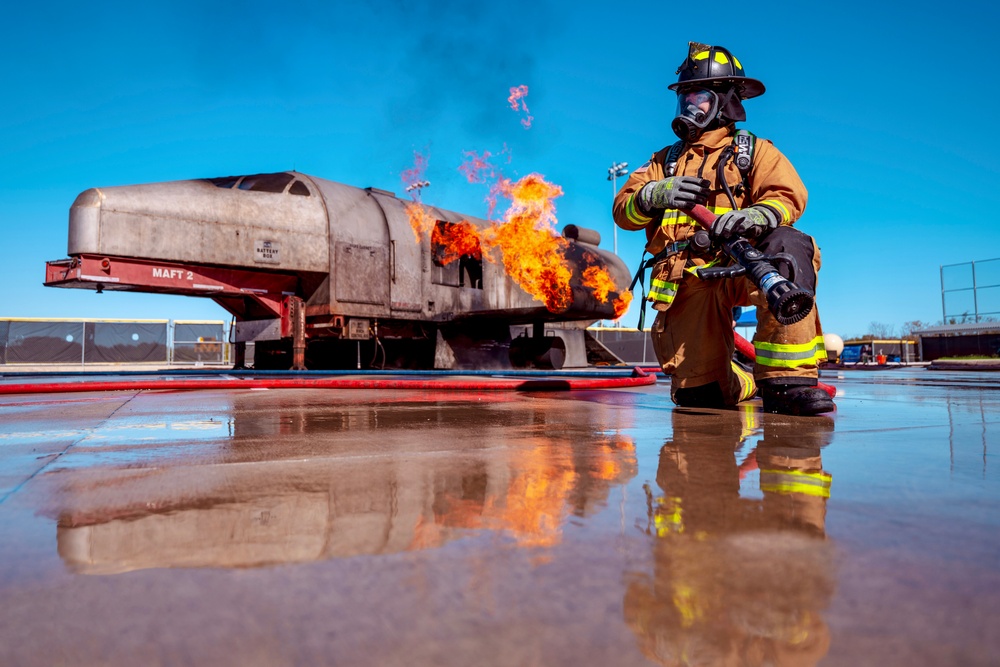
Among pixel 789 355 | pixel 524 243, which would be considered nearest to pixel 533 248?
pixel 524 243

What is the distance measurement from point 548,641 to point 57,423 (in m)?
2.74

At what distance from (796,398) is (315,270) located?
6.77m

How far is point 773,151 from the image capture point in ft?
11.2

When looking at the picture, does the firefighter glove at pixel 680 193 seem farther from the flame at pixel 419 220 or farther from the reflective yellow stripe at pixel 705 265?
the flame at pixel 419 220

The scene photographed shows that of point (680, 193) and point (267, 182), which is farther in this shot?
point (267, 182)

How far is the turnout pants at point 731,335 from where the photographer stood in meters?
2.98

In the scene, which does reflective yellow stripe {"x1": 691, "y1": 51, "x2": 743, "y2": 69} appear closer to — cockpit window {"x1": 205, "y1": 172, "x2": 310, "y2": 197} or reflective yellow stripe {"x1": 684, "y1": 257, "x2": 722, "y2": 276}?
reflective yellow stripe {"x1": 684, "y1": 257, "x2": 722, "y2": 276}

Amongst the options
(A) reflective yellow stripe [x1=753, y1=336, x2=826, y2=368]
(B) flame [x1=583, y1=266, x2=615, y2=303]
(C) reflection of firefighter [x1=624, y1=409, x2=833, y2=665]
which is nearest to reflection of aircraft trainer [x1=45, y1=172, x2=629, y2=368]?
(B) flame [x1=583, y1=266, x2=615, y2=303]

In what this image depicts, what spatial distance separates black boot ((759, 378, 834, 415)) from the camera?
9.30ft

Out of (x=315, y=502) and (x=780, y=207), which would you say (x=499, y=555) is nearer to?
(x=315, y=502)

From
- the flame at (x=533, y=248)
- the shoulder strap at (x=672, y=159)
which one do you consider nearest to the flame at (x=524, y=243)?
the flame at (x=533, y=248)

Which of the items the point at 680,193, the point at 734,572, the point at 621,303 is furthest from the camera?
the point at 621,303

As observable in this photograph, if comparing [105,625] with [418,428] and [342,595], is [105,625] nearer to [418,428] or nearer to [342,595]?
[342,595]

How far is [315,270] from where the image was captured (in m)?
8.34
